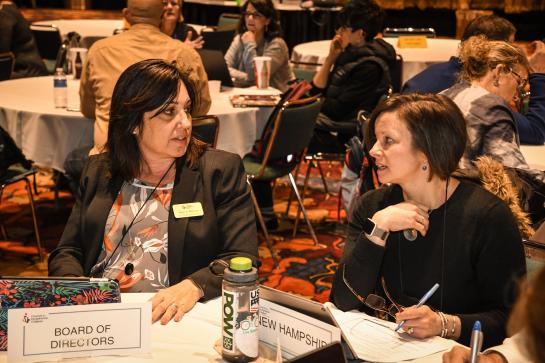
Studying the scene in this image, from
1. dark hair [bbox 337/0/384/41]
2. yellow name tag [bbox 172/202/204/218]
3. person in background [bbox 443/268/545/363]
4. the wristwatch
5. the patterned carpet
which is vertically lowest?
the patterned carpet

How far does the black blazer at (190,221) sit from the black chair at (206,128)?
1.57 meters

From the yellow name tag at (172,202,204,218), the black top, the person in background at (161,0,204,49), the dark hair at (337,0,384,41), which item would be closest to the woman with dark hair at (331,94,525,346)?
the black top

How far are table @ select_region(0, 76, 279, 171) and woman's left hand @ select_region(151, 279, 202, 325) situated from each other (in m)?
2.56

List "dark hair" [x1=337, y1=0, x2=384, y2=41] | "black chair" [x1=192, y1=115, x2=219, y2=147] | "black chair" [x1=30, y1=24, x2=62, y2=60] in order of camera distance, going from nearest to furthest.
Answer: "black chair" [x1=192, y1=115, x2=219, y2=147], "dark hair" [x1=337, y1=0, x2=384, y2=41], "black chair" [x1=30, y1=24, x2=62, y2=60]

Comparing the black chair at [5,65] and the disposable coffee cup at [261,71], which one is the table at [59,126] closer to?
the disposable coffee cup at [261,71]

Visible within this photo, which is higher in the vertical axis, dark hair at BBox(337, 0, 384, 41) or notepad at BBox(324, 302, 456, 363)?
dark hair at BBox(337, 0, 384, 41)

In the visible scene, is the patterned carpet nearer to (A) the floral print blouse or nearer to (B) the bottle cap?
(A) the floral print blouse

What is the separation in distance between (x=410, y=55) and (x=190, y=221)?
551cm

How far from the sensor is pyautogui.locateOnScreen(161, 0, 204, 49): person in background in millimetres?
6781

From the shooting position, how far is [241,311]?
6.29 ft

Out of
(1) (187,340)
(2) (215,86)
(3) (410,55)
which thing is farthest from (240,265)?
(3) (410,55)

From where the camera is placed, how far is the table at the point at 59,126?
481 cm

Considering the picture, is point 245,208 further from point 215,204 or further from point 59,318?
point 59,318

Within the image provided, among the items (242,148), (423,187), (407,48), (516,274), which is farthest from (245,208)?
(407,48)
